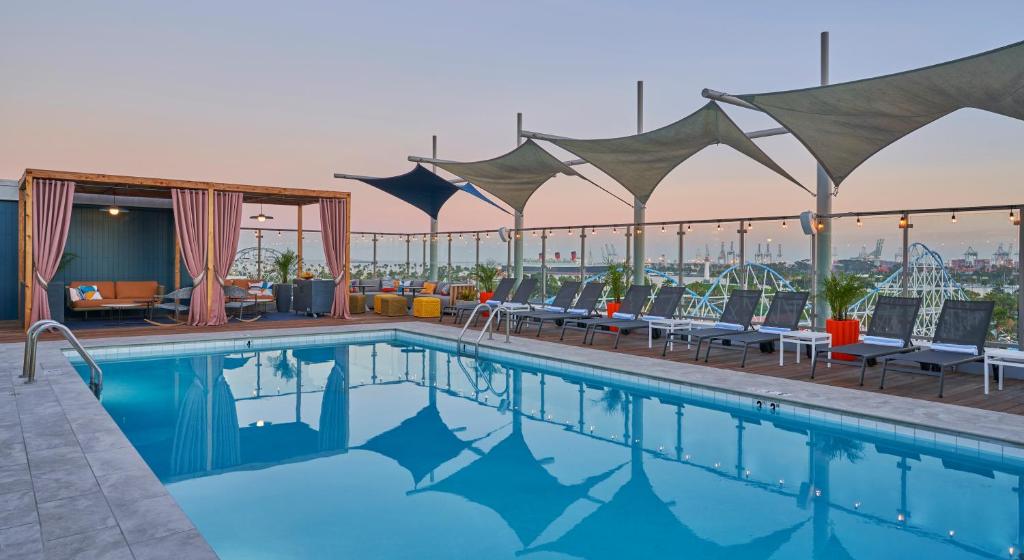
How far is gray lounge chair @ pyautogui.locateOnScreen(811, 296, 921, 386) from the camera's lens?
718cm

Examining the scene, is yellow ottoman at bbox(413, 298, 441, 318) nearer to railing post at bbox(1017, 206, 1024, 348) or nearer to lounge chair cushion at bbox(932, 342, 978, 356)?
lounge chair cushion at bbox(932, 342, 978, 356)

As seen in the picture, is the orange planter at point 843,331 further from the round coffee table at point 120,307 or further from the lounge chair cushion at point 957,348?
the round coffee table at point 120,307

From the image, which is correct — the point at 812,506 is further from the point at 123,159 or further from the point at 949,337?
the point at 123,159

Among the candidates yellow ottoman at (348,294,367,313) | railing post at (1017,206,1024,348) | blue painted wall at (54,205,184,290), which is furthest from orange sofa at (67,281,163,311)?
railing post at (1017,206,1024,348)

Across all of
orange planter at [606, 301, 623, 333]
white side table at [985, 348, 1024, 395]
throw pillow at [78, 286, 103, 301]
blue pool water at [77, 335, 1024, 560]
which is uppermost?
throw pillow at [78, 286, 103, 301]

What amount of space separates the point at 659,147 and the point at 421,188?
6598mm

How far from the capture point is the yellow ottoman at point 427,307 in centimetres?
1375

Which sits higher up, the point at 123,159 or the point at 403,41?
the point at 403,41

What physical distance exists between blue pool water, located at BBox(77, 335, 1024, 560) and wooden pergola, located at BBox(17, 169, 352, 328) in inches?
180

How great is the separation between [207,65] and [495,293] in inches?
287

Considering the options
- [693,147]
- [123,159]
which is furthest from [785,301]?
[123,159]

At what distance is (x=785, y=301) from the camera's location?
859 cm

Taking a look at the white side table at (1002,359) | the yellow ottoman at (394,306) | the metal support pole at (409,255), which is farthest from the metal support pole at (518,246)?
the white side table at (1002,359)

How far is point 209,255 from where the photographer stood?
1188cm
